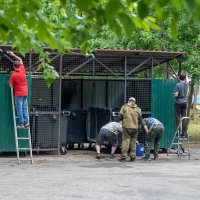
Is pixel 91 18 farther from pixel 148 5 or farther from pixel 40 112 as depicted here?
pixel 40 112

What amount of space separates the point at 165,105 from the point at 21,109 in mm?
4524

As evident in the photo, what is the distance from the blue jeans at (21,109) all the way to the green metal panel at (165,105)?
13.0 ft

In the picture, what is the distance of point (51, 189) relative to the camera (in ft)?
32.8

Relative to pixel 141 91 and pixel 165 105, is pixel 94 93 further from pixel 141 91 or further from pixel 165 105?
pixel 165 105

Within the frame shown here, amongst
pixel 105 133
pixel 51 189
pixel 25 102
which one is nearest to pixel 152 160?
pixel 105 133

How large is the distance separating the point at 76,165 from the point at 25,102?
7.53ft

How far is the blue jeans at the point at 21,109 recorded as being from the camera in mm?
14556

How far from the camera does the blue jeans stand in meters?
14.6

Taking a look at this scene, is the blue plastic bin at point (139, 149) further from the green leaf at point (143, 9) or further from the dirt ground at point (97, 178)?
the green leaf at point (143, 9)

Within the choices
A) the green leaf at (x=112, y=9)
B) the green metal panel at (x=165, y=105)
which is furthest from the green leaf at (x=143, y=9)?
the green metal panel at (x=165, y=105)

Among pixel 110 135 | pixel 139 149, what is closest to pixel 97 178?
pixel 110 135

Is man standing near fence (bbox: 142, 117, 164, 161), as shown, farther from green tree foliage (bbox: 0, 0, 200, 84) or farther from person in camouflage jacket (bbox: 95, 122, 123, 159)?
green tree foliage (bbox: 0, 0, 200, 84)

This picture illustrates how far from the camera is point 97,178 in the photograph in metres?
11.5

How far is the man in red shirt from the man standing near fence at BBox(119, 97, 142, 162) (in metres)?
2.63
